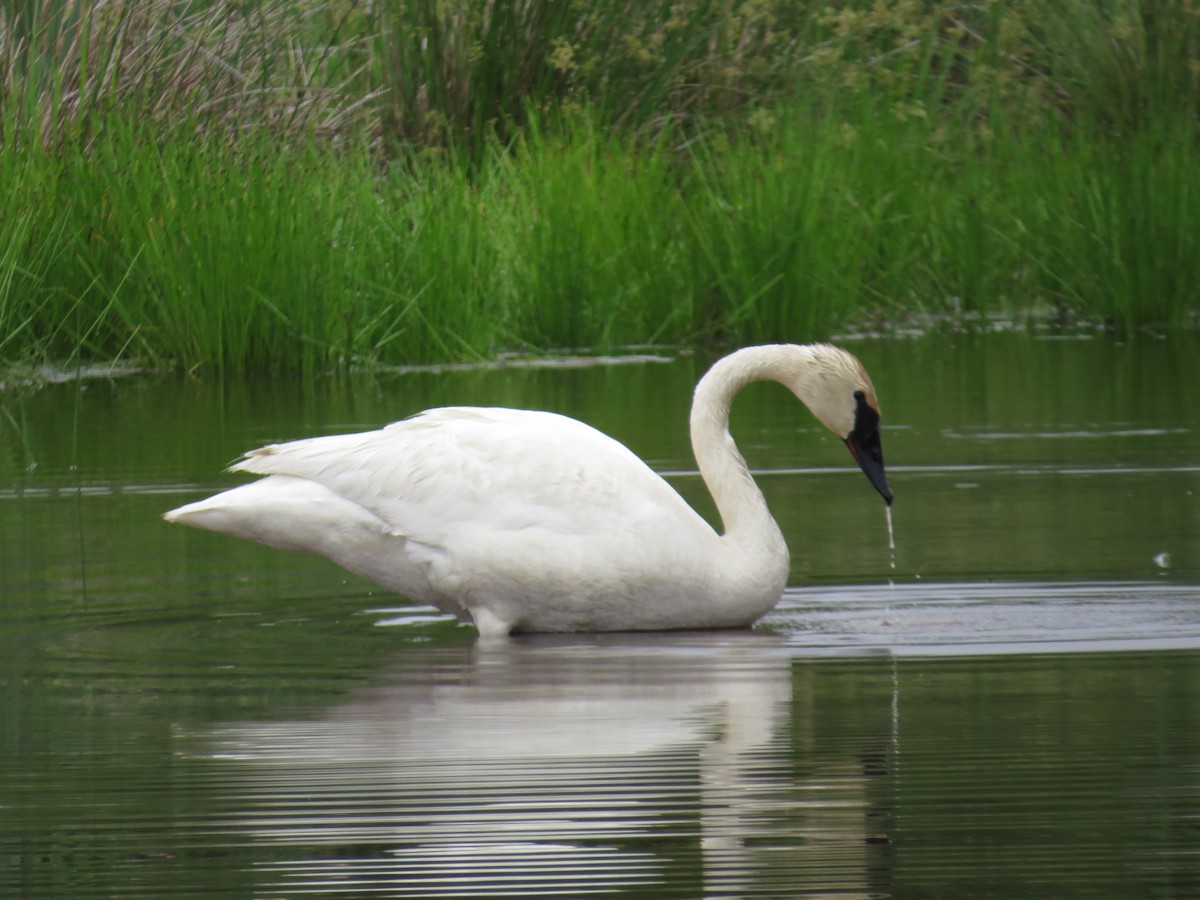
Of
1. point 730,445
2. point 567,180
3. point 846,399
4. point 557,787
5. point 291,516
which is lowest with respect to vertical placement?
point 557,787

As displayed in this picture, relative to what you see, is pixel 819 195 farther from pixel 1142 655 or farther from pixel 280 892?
pixel 280 892

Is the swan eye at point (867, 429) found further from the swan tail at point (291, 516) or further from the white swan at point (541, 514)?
the swan tail at point (291, 516)

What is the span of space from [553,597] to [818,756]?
5.45ft

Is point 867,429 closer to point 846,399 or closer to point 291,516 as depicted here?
point 846,399

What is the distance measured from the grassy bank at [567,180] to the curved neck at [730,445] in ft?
16.2

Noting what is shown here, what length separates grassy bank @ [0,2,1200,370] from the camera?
12.2 metres

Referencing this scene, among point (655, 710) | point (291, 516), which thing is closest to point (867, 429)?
point (291, 516)

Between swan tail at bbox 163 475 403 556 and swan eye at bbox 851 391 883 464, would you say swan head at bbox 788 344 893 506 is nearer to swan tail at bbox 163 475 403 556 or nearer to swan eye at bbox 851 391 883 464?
swan eye at bbox 851 391 883 464

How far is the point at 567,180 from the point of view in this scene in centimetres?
1327

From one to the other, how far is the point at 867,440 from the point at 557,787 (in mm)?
2735

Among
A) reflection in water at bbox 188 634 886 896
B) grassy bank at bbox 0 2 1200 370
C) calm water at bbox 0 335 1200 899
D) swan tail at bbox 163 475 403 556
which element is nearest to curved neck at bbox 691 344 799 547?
Result: calm water at bbox 0 335 1200 899

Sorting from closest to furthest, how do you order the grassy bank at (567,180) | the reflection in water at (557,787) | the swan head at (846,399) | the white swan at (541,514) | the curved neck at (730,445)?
the reflection in water at (557,787) < the white swan at (541,514) < the curved neck at (730,445) < the swan head at (846,399) < the grassy bank at (567,180)

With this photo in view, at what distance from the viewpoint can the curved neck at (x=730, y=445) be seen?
237 inches

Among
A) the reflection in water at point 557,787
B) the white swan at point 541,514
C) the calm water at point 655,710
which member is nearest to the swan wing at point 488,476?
the white swan at point 541,514
